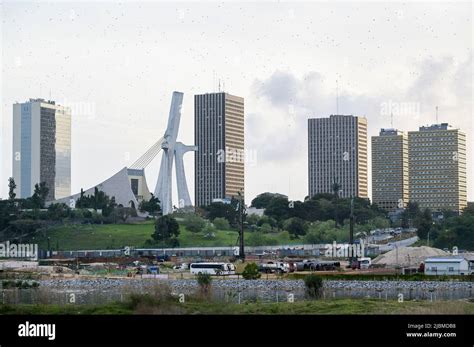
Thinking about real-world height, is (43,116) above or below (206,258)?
above

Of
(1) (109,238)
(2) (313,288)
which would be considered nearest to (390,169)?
(1) (109,238)

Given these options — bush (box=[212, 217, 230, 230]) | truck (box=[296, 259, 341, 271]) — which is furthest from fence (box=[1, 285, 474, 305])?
bush (box=[212, 217, 230, 230])

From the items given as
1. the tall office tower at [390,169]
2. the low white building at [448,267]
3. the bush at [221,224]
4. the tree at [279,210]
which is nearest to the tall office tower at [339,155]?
the tall office tower at [390,169]

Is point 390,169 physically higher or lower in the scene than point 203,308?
higher

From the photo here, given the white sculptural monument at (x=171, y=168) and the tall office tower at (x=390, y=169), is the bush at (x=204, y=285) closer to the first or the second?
the tall office tower at (x=390, y=169)

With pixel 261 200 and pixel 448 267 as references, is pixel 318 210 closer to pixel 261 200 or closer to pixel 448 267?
pixel 261 200
